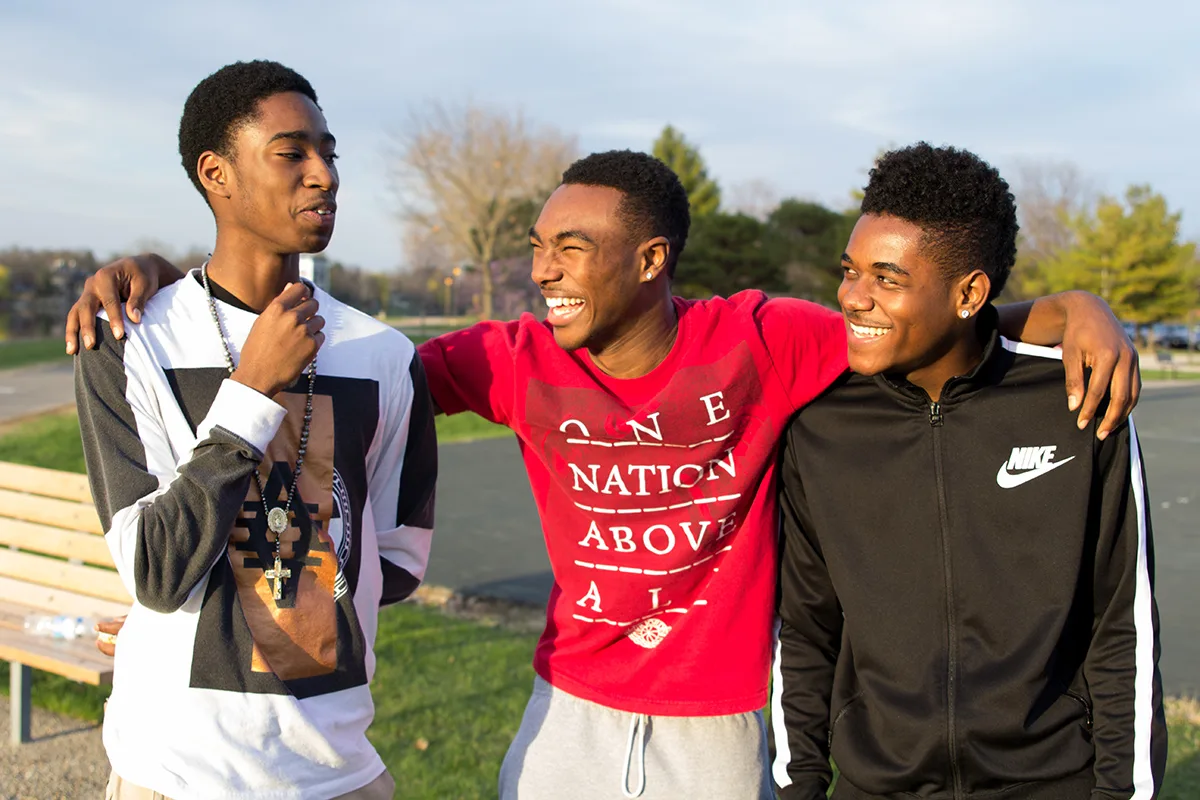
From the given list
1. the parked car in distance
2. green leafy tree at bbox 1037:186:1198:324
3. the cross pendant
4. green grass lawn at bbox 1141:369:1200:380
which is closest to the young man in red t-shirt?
the cross pendant

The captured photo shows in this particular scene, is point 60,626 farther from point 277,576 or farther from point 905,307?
point 905,307

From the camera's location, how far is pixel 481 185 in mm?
49000

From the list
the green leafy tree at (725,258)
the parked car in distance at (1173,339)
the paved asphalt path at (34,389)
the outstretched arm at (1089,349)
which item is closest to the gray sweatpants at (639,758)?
the outstretched arm at (1089,349)

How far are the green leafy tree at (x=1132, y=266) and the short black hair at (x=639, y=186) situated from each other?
146 ft

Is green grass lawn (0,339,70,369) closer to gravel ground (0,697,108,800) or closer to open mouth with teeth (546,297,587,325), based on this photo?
gravel ground (0,697,108,800)

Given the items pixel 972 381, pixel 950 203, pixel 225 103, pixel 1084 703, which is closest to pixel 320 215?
pixel 225 103

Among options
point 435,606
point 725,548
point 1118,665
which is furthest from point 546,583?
point 1118,665

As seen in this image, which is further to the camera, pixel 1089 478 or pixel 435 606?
pixel 435 606

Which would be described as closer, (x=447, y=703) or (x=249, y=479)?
(x=249, y=479)

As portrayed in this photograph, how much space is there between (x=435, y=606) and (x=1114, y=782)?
5147 mm

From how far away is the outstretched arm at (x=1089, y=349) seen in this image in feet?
7.81

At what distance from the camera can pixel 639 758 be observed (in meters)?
2.72

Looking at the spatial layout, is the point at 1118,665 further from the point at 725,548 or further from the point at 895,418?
the point at 725,548

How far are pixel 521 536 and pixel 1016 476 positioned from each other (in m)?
6.86
